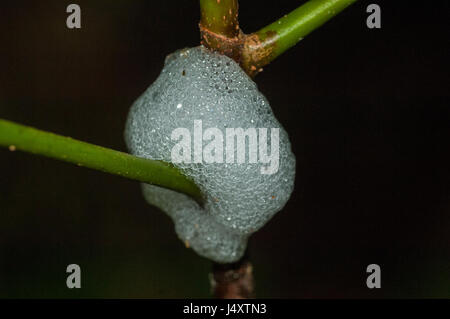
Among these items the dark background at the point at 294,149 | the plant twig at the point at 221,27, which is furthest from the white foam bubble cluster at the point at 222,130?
the dark background at the point at 294,149

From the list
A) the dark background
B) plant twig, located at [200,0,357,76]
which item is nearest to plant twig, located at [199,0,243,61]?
plant twig, located at [200,0,357,76]

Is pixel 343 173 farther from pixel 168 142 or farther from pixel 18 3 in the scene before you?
pixel 18 3

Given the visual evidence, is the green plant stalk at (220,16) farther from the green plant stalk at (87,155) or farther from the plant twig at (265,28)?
the green plant stalk at (87,155)

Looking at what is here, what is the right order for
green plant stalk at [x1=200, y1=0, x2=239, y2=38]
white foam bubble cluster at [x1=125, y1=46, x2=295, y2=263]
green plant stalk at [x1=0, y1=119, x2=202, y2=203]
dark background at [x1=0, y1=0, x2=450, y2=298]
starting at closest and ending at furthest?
1. green plant stalk at [x1=0, y1=119, x2=202, y2=203]
2. green plant stalk at [x1=200, y1=0, x2=239, y2=38]
3. white foam bubble cluster at [x1=125, y1=46, x2=295, y2=263]
4. dark background at [x1=0, y1=0, x2=450, y2=298]

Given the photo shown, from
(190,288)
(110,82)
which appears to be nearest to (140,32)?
(110,82)

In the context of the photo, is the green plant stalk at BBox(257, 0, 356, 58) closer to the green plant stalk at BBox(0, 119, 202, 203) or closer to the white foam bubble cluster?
the white foam bubble cluster

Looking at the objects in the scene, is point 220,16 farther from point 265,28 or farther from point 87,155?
point 87,155
